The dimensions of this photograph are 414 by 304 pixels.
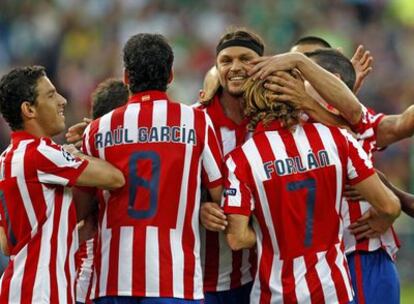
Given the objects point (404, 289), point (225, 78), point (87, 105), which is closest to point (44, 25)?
point (87, 105)

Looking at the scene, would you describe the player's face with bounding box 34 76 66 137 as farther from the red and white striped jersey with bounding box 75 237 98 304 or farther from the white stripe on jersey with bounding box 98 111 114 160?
the red and white striped jersey with bounding box 75 237 98 304

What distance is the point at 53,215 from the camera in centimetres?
670

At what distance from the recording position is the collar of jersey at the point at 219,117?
7.36 meters

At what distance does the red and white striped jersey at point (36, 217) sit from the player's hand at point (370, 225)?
5.53 ft

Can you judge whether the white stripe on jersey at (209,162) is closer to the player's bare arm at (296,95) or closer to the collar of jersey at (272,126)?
the collar of jersey at (272,126)

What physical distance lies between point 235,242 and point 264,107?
0.75 meters

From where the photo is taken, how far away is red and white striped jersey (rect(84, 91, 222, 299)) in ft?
21.9

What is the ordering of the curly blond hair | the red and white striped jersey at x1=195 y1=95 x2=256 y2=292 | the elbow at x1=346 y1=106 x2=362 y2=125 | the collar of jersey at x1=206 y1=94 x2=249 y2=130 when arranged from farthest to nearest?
the collar of jersey at x1=206 y1=94 x2=249 y2=130 < the red and white striped jersey at x1=195 y1=95 x2=256 y2=292 < the elbow at x1=346 y1=106 x2=362 y2=125 < the curly blond hair

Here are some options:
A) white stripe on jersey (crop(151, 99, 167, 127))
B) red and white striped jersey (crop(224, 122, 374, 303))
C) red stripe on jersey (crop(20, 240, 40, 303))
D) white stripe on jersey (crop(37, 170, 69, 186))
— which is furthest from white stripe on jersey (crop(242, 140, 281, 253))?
red stripe on jersey (crop(20, 240, 40, 303))

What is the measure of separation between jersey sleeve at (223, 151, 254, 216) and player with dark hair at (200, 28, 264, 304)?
1.68 feet

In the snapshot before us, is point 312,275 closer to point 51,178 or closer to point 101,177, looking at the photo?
point 101,177

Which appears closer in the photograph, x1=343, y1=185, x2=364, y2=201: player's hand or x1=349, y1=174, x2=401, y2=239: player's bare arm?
x1=349, y1=174, x2=401, y2=239: player's bare arm

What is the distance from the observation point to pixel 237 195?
264 inches

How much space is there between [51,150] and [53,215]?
0.35m
